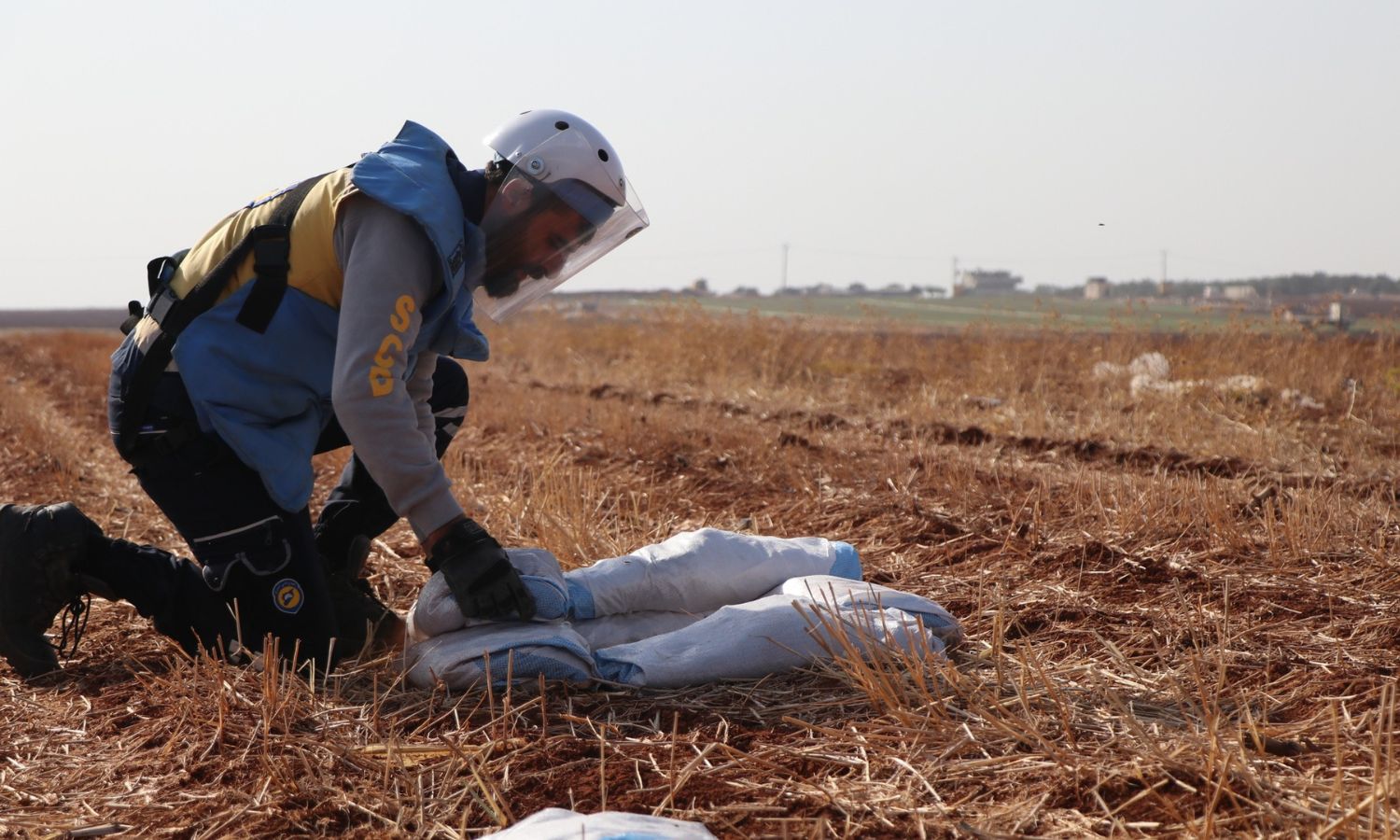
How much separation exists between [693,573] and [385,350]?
1147 mm

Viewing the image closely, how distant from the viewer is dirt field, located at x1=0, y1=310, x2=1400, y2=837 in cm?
234

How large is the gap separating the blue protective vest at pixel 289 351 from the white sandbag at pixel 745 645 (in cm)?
94

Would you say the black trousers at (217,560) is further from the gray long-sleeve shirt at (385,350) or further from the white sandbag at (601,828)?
the white sandbag at (601,828)

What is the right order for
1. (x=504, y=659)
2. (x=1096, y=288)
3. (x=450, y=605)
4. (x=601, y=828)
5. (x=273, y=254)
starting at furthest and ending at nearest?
(x=1096, y=288), (x=273, y=254), (x=450, y=605), (x=504, y=659), (x=601, y=828)

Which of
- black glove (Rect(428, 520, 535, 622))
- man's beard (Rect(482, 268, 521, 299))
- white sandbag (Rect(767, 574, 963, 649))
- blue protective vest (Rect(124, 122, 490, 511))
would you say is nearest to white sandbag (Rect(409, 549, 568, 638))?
black glove (Rect(428, 520, 535, 622))

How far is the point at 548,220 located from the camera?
3.57m

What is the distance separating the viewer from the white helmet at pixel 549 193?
3473mm

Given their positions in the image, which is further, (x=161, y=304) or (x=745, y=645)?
(x=161, y=304)

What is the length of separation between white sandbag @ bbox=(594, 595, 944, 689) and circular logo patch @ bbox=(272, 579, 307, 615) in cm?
89

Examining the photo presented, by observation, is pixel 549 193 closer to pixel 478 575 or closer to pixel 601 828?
pixel 478 575

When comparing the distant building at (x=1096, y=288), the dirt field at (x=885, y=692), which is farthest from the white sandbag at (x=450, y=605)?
the distant building at (x=1096, y=288)

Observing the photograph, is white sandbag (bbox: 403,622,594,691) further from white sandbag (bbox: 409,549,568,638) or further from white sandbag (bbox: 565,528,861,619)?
white sandbag (bbox: 565,528,861,619)

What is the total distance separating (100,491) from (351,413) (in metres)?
4.05

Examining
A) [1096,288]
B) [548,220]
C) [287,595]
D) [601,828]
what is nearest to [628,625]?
[287,595]
